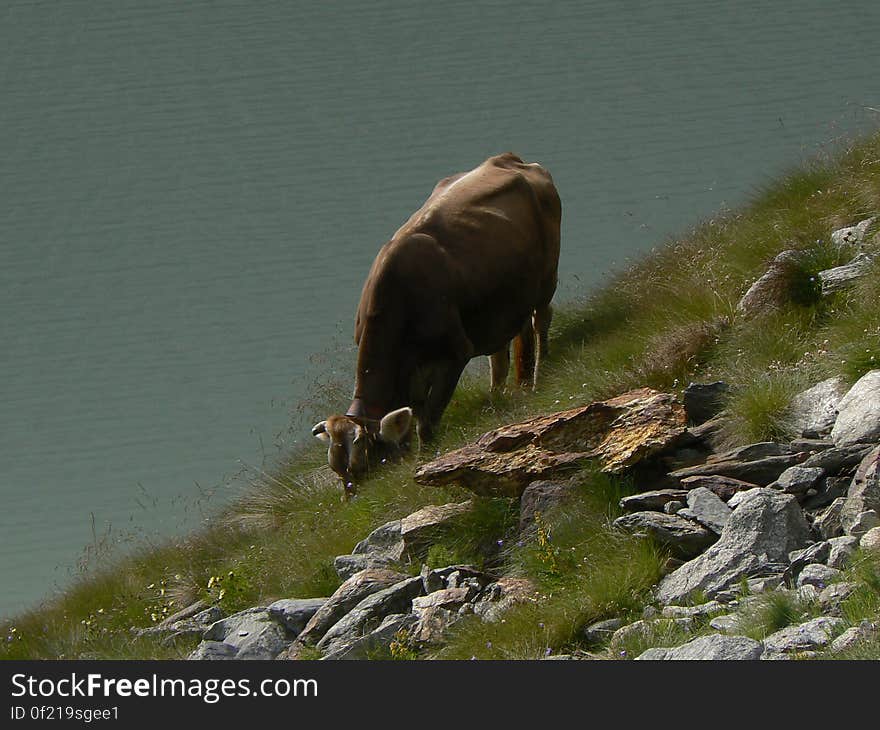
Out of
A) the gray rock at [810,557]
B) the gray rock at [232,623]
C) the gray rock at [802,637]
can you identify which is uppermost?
the gray rock at [802,637]

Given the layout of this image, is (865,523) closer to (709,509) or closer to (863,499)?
(863,499)

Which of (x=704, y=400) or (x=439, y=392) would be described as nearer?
(x=704, y=400)

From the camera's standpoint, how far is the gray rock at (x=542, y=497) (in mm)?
8430

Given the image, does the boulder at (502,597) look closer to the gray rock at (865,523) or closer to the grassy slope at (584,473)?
the grassy slope at (584,473)

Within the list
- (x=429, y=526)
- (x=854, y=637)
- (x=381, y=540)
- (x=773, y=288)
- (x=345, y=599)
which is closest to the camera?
(x=854, y=637)

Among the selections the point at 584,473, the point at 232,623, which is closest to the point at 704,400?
the point at 584,473

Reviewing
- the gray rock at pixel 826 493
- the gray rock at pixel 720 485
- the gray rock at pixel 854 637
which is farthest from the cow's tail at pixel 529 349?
the gray rock at pixel 854 637

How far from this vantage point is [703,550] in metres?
7.48

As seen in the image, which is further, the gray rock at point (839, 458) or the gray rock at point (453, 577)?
the gray rock at point (453, 577)

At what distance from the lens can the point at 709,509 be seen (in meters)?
7.60

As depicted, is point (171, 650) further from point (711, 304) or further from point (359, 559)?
point (711, 304)

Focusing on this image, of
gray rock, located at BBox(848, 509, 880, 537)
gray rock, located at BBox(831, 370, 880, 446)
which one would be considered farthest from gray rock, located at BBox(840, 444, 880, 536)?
gray rock, located at BBox(831, 370, 880, 446)

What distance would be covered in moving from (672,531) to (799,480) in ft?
2.38

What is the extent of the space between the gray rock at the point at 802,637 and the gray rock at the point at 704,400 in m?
3.05
